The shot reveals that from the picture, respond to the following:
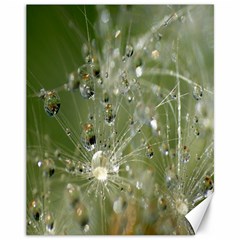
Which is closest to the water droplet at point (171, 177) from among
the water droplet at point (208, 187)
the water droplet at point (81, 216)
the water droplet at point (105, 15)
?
the water droplet at point (208, 187)

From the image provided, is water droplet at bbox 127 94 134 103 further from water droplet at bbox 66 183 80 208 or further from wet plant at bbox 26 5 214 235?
water droplet at bbox 66 183 80 208

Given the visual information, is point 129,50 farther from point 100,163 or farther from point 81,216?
point 81,216

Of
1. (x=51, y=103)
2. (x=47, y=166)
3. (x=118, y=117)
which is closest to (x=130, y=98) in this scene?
(x=118, y=117)

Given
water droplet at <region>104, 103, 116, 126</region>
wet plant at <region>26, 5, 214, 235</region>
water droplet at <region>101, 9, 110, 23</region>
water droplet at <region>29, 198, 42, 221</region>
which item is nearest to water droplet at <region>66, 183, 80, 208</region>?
wet plant at <region>26, 5, 214, 235</region>

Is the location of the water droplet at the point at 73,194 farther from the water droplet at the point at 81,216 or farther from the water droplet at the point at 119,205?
the water droplet at the point at 119,205

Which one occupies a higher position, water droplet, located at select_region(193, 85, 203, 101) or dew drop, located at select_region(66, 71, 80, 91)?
dew drop, located at select_region(66, 71, 80, 91)

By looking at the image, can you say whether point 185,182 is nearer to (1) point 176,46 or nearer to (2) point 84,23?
(1) point 176,46
